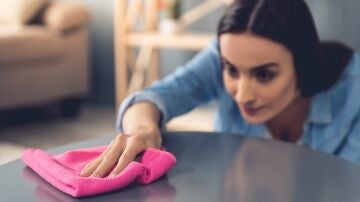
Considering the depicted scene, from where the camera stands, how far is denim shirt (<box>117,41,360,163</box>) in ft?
4.06

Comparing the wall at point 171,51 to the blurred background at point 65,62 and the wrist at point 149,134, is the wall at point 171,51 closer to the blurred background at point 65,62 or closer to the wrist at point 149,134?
the blurred background at point 65,62

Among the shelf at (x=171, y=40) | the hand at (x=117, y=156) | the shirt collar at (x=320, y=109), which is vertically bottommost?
the shelf at (x=171, y=40)

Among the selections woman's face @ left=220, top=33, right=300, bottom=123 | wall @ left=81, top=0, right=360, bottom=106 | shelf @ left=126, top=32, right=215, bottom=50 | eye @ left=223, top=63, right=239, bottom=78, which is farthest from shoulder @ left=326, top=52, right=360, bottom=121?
wall @ left=81, top=0, right=360, bottom=106

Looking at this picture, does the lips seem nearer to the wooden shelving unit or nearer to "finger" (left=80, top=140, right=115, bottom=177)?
"finger" (left=80, top=140, right=115, bottom=177)

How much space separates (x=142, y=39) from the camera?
3.02 metres

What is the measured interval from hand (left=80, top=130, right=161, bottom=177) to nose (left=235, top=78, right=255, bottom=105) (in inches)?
9.1

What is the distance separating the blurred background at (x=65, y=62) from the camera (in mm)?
2918

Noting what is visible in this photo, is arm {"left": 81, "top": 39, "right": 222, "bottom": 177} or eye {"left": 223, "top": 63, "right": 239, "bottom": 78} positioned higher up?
eye {"left": 223, "top": 63, "right": 239, "bottom": 78}

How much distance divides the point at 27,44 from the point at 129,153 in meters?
2.37

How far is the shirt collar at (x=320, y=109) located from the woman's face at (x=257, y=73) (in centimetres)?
10

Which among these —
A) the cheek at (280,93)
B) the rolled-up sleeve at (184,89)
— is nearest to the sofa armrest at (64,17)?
the rolled-up sleeve at (184,89)

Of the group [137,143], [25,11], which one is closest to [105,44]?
[25,11]

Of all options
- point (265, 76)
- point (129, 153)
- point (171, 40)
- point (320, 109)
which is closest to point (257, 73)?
point (265, 76)

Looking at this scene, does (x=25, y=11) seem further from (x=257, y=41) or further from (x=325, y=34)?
(x=257, y=41)
